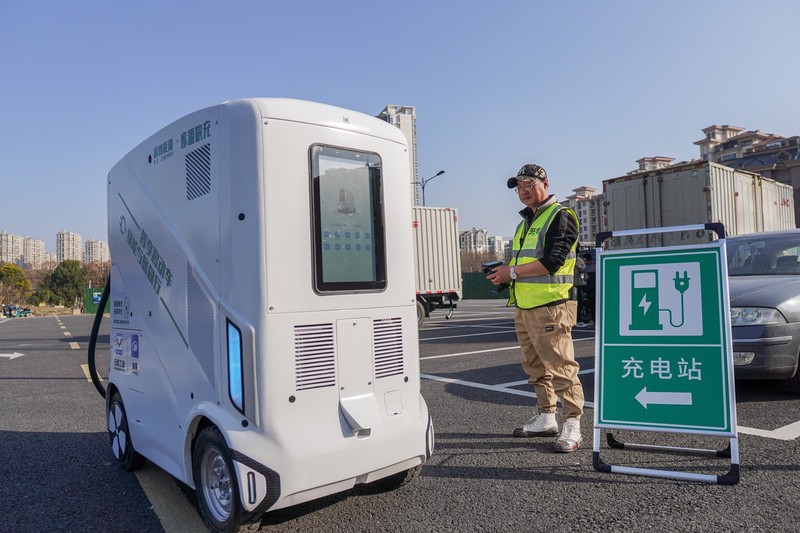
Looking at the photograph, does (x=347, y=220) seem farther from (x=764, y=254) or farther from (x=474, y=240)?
(x=474, y=240)

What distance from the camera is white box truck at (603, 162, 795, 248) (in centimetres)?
1160

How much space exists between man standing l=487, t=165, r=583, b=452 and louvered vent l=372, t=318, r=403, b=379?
1359mm

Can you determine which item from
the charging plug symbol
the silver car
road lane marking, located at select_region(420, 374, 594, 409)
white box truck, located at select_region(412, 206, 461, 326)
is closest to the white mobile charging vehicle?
the charging plug symbol

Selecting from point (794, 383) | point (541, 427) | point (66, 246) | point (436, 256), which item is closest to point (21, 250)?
point (66, 246)

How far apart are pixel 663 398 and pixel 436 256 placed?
13787 mm

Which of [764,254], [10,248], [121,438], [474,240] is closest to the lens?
[121,438]

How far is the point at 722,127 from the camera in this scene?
100m

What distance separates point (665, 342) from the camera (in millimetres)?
3660

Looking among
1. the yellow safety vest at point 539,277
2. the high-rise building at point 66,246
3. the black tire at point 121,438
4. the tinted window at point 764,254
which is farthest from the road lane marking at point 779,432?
the high-rise building at point 66,246

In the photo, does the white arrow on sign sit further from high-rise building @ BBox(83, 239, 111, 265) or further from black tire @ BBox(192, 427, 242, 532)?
high-rise building @ BBox(83, 239, 111, 265)

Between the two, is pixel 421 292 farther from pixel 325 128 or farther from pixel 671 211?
pixel 325 128

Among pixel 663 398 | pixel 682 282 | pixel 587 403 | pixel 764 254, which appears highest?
pixel 764 254

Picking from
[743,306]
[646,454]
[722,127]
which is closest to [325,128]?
[646,454]

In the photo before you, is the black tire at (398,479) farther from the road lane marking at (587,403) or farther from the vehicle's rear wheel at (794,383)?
the vehicle's rear wheel at (794,383)
